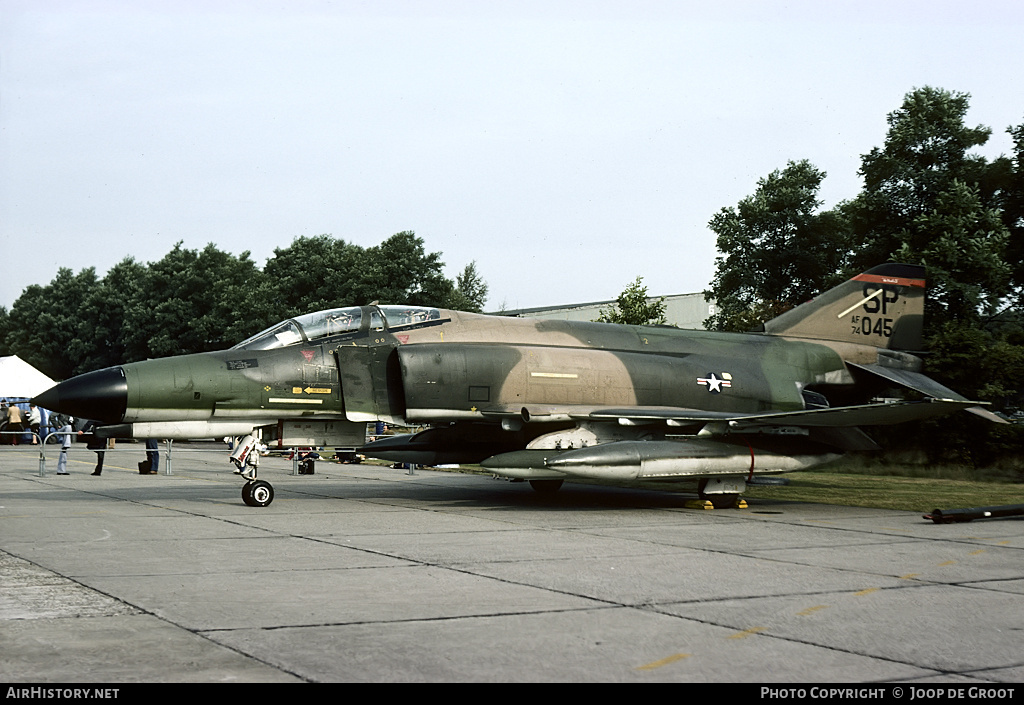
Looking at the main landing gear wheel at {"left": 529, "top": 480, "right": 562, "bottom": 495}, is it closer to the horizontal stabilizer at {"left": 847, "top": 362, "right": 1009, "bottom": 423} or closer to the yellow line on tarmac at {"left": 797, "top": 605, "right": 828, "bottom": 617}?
the horizontal stabilizer at {"left": 847, "top": 362, "right": 1009, "bottom": 423}

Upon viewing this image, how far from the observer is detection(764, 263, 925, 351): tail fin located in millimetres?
16969

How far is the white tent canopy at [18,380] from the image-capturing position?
4575cm

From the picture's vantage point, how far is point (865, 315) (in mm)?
17078

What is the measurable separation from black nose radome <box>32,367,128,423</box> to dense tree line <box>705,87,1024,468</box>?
62.6ft

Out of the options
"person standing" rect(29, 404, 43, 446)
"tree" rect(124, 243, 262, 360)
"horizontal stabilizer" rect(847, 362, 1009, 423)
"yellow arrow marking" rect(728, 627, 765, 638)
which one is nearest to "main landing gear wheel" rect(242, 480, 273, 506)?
"yellow arrow marking" rect(728, 627, 765, 638)

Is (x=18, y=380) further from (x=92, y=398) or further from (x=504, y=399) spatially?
(x=504, y=399)

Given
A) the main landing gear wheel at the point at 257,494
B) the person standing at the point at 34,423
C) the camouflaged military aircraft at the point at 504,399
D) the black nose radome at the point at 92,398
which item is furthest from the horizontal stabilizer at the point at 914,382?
the person standing at the point at 34,423

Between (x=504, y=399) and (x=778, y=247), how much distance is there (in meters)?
25.7

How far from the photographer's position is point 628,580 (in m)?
7.44

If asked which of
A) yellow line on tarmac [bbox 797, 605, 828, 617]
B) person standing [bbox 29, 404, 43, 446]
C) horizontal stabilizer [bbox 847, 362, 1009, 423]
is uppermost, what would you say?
horizontal stabilizer [bbox 847, 362, 1009, 423]

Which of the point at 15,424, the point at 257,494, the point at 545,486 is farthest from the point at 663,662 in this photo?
the point at 15,424

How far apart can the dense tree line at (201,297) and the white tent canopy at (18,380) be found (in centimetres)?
984

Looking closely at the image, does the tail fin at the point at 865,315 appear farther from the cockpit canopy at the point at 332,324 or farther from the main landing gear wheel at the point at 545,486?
the cockpit canopy at the point at 332,324
